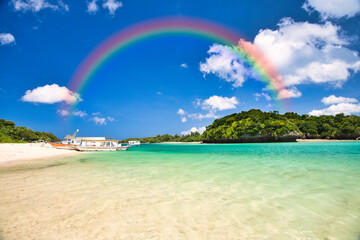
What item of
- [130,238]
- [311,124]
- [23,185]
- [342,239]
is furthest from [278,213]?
[311,124]

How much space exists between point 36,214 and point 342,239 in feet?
21.7

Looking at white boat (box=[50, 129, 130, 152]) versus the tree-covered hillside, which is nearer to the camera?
white boat (box=[50, 129, 130, 152])

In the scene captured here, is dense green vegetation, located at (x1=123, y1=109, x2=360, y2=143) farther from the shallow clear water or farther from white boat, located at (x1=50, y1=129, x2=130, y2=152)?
the shallow clear water

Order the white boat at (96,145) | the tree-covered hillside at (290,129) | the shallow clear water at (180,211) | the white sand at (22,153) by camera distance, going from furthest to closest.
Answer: the tree-covered hillside at (290,129) < the white boat at (96,145) < the white sand at (22,153) < the shallow clear water at (180,211)

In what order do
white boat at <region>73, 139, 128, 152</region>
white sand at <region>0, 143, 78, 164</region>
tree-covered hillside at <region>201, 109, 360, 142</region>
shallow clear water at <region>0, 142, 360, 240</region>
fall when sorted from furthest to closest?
tree-covered hillside at <region>201, 109, 360, 142</region> < white boat at <region>73, 139, 128, 152</region> < white sand at <region>0, 143, 78, 164</region> < shallow clear water at <region>0, 142, 360, 240</region>

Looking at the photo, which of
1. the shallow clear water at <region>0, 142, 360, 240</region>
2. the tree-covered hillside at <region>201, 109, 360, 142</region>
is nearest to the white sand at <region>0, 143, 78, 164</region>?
the shallow clear water at <region>0, 142, 360, 240</region>

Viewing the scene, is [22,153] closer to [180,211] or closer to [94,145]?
[94,145]

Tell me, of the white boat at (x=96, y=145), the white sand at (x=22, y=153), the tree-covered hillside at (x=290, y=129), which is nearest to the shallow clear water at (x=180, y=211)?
the white sand at (x=22, y=153)

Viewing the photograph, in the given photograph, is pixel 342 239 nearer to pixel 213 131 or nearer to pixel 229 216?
pixel 229 216

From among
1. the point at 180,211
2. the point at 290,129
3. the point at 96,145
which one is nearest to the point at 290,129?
the point at 290,129

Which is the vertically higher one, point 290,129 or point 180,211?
point 290,129

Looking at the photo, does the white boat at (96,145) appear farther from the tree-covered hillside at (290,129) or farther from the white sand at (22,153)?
the tree-covered hillside at (290,129)

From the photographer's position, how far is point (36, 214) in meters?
4.26

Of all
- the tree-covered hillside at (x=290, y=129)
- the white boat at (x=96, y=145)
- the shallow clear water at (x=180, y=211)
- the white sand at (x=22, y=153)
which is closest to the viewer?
the shallow clear water at (x=180, y=211)
